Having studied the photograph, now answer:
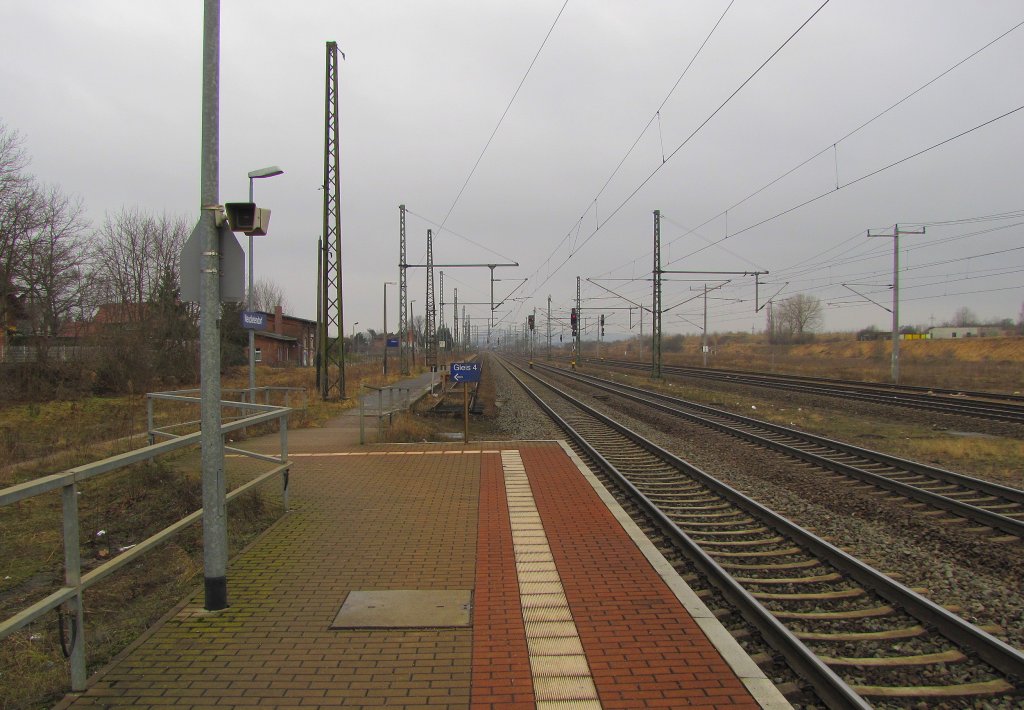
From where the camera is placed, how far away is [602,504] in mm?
7805

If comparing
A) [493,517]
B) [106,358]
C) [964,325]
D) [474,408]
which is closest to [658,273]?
[474,408]

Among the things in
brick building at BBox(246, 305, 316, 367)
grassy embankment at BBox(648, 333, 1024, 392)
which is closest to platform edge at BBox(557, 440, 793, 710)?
grassy embankment at BBox(648, 333, 1024, 392)

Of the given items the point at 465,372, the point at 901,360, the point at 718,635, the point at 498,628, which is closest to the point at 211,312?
the point at 498,628

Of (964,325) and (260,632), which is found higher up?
(964,325)

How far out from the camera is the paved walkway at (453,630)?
346 cm

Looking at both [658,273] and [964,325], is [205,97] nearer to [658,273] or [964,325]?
[658,273]

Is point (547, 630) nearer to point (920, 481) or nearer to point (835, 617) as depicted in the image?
point (835, 617)

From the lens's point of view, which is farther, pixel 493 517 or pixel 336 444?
pixel 336 444

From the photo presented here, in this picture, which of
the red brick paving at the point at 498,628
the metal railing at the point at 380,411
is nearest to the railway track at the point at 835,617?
the red brick paving at the point at 498,628

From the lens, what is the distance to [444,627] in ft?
14.0

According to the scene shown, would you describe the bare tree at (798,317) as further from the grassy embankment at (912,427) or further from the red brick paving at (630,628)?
the red brick paving at (630,628)

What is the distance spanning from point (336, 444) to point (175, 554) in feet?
21.1

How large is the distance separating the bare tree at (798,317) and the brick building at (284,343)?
66821 millimetres

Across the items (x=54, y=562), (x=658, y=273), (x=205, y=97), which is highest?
(x=658, y=273)
